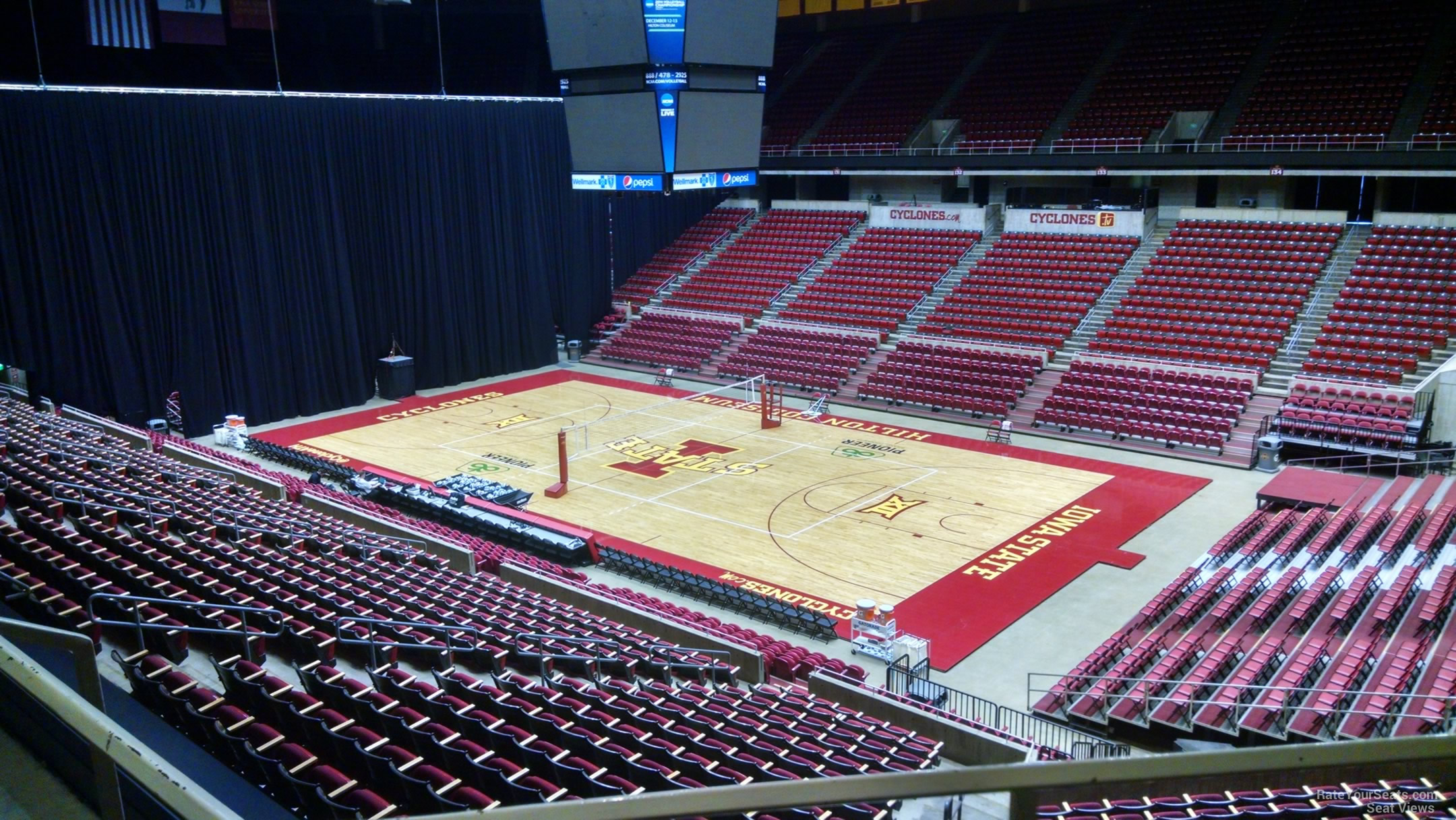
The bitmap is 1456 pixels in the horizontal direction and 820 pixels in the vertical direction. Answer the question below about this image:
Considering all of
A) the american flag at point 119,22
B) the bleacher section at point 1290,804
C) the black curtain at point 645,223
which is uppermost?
the american flag at point 119,22

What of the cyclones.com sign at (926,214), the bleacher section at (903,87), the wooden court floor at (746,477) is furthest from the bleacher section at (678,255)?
the wooden court floor at (746,477)

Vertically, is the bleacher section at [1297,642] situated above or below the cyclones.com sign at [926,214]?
below

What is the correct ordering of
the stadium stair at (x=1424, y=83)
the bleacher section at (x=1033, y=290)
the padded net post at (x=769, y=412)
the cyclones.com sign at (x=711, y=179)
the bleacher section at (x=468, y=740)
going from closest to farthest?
the bleacher section at (x=468, y=740)
the cyclones.com sign at (x=711, y=179)
the padded net post at (x=769, y=412)
the stadium stair at (x=1424, y=83)
the bleacher section at (x=1033, y=290)

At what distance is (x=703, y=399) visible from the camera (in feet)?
102

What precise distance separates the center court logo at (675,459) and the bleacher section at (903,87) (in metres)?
15.8

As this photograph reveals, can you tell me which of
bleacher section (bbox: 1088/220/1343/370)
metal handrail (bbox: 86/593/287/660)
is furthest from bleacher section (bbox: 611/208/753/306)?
metal handrail (bbox: 86/593/287/660)

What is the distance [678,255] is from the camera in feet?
133

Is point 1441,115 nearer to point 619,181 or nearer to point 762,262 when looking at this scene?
point 762,262

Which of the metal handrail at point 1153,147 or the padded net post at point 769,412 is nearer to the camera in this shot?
→ the metal handrail at point 1153,147

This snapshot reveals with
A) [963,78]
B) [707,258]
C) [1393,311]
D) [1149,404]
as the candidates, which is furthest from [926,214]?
[1393,311]

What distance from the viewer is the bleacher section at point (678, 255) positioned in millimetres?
39062

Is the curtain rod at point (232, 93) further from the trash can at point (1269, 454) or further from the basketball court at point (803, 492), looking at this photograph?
the trash can at point (1269, 454)

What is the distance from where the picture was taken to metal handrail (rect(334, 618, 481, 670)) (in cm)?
988

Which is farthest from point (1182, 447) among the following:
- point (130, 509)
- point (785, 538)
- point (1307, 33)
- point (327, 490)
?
point (130, 509)
